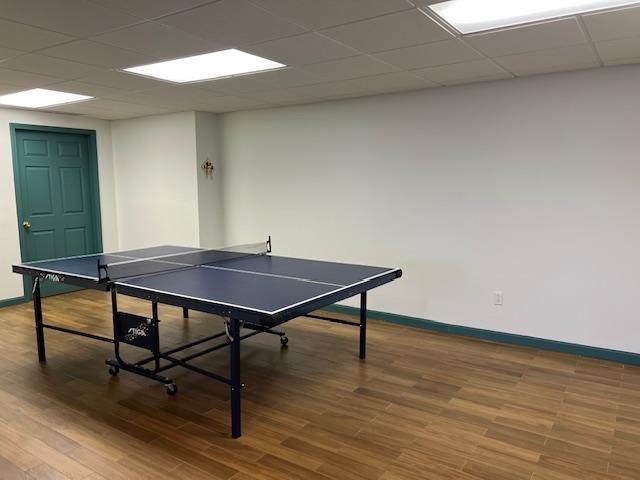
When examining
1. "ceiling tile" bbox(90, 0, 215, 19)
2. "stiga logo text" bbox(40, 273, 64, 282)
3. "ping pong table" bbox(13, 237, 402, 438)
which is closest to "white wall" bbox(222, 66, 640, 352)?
"ping pong table" bbox(13, 237, 402, 438)

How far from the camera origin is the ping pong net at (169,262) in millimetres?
3258

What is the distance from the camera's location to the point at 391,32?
2777mm

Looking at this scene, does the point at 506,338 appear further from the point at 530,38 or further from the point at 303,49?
the point at 303,49

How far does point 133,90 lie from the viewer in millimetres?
4473

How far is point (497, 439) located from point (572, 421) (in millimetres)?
581

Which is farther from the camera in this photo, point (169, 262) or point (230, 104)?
point (230, 104)

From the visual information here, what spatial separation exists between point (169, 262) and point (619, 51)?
Result: 12.3ft

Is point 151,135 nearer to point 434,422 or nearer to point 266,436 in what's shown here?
point 266,436

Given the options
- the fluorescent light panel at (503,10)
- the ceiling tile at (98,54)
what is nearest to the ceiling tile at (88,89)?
the ceiling tile at (98,54)

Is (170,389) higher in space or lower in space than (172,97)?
lower

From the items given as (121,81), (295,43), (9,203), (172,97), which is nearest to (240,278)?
(295,43)

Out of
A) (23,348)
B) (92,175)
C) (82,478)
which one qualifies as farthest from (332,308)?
(92,175)

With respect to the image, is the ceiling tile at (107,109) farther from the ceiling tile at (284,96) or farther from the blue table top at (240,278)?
the blue table top at (240,278)

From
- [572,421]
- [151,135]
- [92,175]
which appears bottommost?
[572,421]
